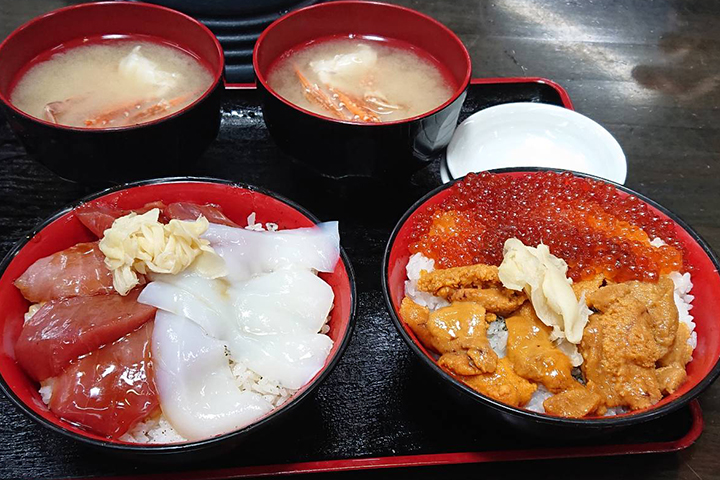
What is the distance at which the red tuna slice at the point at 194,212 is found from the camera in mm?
1690

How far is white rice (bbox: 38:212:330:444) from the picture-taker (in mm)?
1420

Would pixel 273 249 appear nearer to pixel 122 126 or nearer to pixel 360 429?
pixel 360 429

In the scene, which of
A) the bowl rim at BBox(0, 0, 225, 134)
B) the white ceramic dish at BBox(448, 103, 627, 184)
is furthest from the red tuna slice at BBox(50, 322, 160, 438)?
the white ceramic dish at BBox(448, 103, 627, 184)

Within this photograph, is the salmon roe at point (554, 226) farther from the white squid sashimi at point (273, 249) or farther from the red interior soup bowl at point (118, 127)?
the red interior soup bowl at point (118, 127)

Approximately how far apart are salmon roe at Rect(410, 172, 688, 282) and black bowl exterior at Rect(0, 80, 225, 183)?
2.37ft

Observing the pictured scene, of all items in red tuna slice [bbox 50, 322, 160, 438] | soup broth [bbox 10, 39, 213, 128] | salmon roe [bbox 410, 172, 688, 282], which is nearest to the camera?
red tuna slice [bbox 50, 322, 160, 438]

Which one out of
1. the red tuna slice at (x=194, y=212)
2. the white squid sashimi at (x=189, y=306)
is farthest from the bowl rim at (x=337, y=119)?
the white squid sashimi at (x=189, y=306)

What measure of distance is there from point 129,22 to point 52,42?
0.84 feet

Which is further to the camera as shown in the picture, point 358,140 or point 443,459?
point 358,140

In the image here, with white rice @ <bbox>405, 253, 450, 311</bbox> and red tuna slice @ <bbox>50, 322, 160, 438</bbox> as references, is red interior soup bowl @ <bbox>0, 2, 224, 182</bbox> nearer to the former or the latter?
red tuna slice @ <bbox>50, 322, 160, 438</bbox>

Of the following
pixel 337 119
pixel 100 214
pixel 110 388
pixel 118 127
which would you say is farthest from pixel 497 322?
pixel 118 127

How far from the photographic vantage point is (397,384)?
1.72 m

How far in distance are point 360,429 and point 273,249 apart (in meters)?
0.51

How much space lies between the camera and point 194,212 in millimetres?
1712
